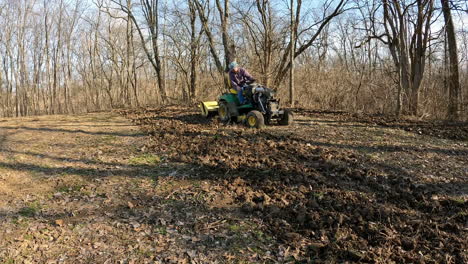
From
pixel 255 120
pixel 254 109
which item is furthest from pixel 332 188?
pixel 254 109

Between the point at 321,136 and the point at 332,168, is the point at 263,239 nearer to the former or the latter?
the point at 332,168

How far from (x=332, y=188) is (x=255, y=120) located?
3.65 m

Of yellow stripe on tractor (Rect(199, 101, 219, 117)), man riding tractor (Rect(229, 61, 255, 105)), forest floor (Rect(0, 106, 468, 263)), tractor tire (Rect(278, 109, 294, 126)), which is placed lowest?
forest floor (Rect(0, 106, 468, 263))

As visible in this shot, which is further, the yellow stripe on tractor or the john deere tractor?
the yellow stripe on tractor

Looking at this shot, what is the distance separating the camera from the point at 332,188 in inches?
182

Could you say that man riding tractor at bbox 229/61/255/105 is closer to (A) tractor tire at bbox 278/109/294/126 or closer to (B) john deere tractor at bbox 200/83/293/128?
(B) john deere tractor at bbox 200/83/293/128

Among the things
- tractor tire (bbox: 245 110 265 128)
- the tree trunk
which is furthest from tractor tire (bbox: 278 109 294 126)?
the tree trunk

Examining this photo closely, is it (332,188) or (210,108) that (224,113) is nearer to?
(210,108)

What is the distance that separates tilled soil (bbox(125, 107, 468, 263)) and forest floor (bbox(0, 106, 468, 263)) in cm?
2

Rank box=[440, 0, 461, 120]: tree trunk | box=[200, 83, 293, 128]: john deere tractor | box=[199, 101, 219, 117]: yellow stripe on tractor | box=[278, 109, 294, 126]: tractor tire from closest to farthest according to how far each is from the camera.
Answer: box=[200, 83, 293, 128]: john deere tractor
box=[278, 109, 294, 126]: tractor tire
box=[199, 101, 219, 117]: yellow stripe on tractor
box=[440, 0, 461, 120]: tree trunk

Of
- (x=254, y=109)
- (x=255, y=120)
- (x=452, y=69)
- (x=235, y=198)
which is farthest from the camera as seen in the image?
(x=452, y=69)

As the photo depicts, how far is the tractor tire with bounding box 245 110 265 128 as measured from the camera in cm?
793

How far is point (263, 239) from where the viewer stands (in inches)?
137

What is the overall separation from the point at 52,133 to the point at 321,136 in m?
6.92
